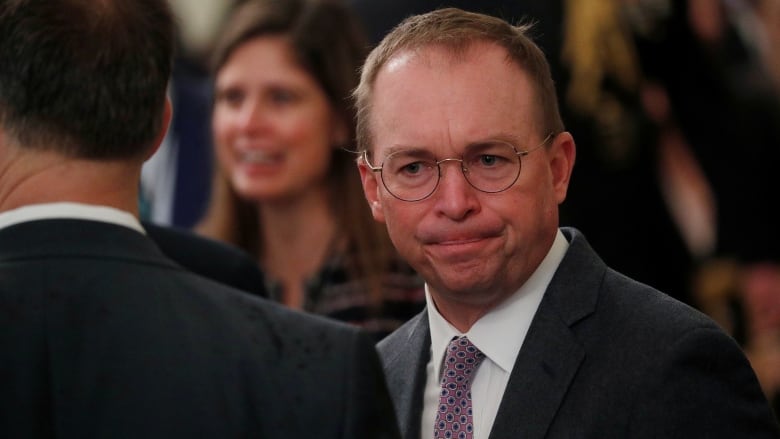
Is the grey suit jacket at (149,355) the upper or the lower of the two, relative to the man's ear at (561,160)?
upper

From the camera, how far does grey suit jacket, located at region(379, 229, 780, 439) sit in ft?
7.36

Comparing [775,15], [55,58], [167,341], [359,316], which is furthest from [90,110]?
[775,15]

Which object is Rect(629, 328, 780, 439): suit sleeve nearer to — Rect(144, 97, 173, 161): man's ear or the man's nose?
the man's nose

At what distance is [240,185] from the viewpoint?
15.3 ft

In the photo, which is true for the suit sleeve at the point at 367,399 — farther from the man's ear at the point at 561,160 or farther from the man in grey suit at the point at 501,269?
the man's ear at the point at 561,160

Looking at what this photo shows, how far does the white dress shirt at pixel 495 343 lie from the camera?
2.46 m

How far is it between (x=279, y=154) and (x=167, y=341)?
2724 millimetres

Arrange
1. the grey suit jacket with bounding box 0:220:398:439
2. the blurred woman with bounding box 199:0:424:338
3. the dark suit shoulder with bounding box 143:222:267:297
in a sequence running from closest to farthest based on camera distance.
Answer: the grey suit jacket with bounding box 0:220:398:439, the dark suit shoulder with bounding box 143:222:267:297, the blurred woman with bounding box 199:0:424:338

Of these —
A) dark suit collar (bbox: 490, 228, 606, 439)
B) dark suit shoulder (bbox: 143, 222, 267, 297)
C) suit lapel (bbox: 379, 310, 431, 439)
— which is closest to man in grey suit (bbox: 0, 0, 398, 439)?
dark suit collar (bbox: 490, 228, 606, 439)

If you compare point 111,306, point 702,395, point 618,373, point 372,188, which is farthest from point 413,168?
point 111,306

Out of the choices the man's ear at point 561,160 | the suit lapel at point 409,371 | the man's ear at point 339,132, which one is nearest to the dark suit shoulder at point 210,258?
the suit lapel at point 409,371

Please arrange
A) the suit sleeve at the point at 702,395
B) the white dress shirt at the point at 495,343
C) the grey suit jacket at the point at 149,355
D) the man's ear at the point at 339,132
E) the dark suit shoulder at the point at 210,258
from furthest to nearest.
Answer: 1. the man's ear at the point at 339,132
2. the dark suit shoulder at the point at 210,258
3. the white dress shirt at the point at 495,343
4. the suit sleeve at the point at 702,395
5. the grey suit jacket at the point at 149,355

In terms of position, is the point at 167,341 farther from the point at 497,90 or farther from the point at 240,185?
the point at 240,185

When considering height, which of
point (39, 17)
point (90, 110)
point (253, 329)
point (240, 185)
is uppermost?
point (39, 17)
